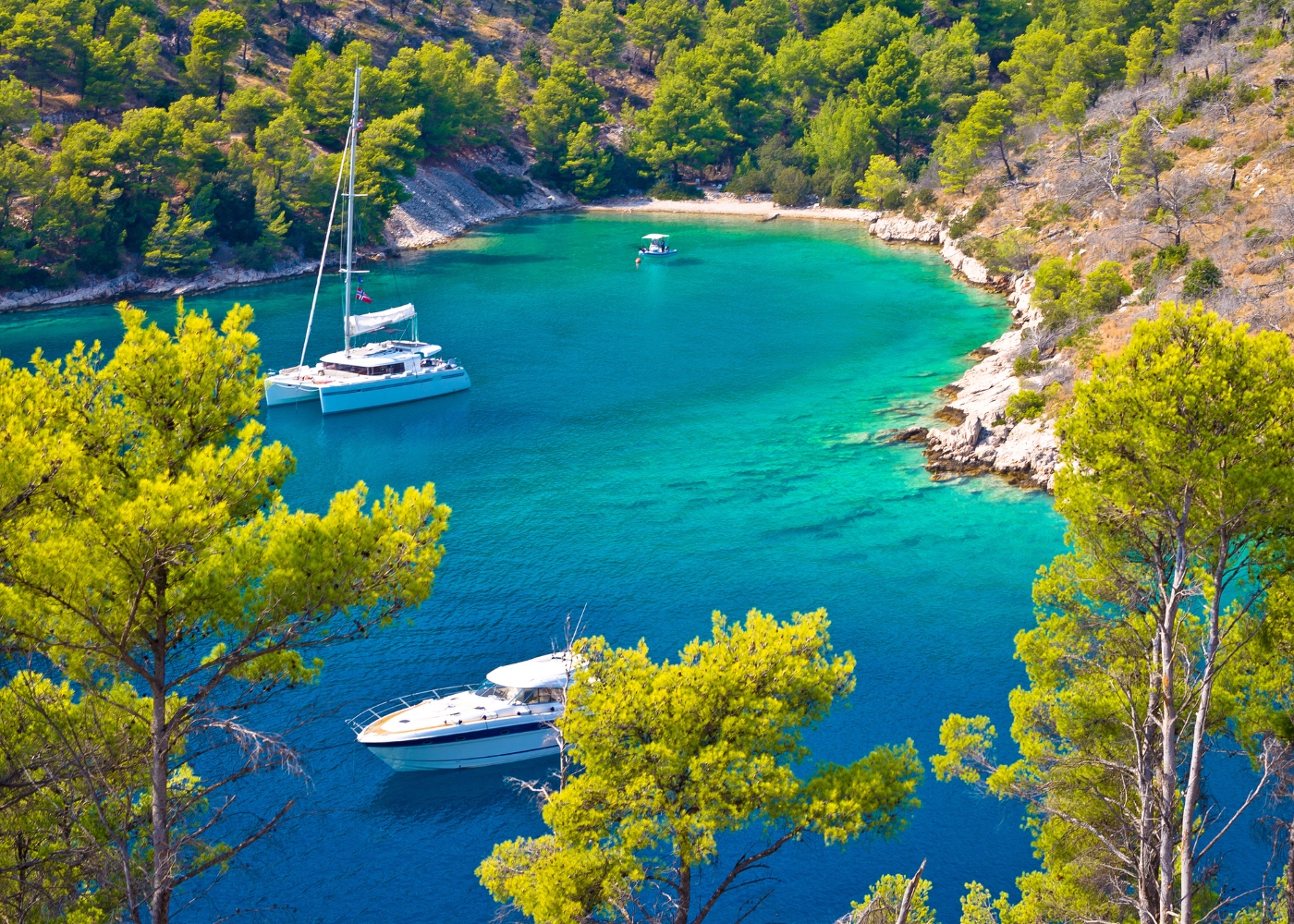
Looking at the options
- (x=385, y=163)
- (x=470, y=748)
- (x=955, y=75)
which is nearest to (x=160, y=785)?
(x=470, y=748)

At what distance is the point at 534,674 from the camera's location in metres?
34.2

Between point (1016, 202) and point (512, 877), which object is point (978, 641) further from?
point (1016, 202)

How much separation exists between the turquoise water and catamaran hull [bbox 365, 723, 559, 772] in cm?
42

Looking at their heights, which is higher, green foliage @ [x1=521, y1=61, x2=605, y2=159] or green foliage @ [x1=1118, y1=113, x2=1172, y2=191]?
green foliage @ [x1=521, y1=61, x2=605, y2=159]

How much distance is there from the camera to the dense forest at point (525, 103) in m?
85.7

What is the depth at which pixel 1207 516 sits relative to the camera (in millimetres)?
18641

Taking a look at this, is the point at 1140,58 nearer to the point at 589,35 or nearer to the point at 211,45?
the point at 589,35

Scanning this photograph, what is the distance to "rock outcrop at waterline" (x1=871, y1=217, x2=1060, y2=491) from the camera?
2030 inches

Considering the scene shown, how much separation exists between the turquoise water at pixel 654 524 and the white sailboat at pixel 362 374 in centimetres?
102

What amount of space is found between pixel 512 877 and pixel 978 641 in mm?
22859

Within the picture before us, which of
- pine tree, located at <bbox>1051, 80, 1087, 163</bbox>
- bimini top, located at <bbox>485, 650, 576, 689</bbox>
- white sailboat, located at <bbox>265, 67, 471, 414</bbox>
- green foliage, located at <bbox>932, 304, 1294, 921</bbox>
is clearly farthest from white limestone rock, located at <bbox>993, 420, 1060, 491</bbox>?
pine tree, located at <bbox>1051, 80, 1087, 163</bbox>

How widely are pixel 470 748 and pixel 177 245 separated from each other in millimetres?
65322

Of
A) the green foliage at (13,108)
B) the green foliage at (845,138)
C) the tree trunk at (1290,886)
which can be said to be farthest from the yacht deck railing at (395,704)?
the green foliage at (845,138)

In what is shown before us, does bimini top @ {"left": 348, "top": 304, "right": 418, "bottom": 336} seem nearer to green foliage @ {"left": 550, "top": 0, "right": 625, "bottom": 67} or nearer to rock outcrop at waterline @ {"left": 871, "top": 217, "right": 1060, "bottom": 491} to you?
rock outcrop at waterline @ {"left": 871, "top": 217, "right": 1060, "bottom": 491}
